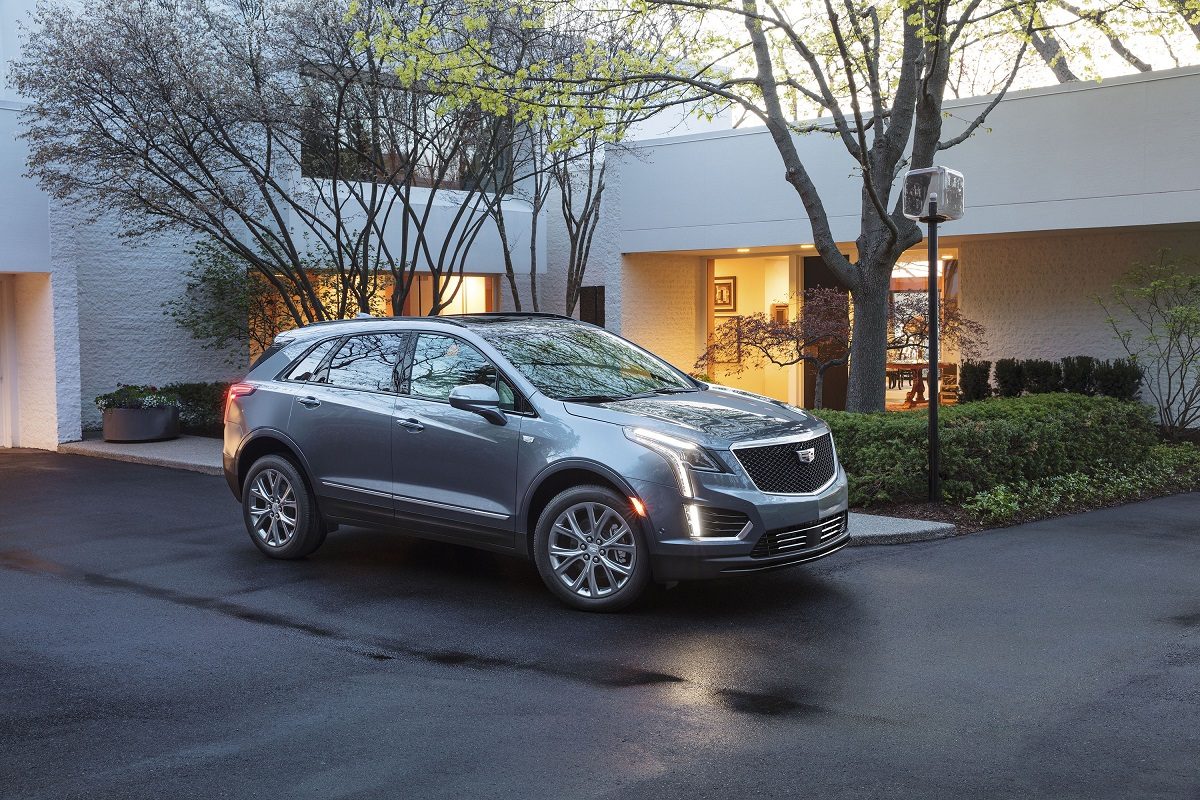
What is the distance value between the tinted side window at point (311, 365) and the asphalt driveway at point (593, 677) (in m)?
1.42

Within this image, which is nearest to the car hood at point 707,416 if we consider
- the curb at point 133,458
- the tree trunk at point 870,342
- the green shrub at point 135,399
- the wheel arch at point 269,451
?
the wheel arch at point 269,451

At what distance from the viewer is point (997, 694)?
5.78 metres

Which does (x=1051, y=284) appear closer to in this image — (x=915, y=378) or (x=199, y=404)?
(x=915, y=378)

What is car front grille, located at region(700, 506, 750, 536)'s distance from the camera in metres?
7.14

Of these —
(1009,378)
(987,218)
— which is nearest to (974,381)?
(1009,378)

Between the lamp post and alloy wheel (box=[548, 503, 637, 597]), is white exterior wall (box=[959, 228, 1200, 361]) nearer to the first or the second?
the lamp post

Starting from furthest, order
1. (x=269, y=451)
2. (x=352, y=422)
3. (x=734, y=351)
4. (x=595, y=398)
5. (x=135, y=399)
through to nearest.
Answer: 1. (x=734, y=351)
2. (x=135, y=399)
3. (x=269, y=451)
4. (x=352, y=422)
5. (x=595, y=398)

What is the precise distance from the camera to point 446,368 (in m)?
8.34

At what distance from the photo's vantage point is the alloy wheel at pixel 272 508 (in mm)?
9031

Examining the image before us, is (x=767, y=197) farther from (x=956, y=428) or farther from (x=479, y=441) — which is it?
(x=479, y=441)

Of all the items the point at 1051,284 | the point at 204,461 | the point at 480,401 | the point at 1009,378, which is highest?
the point at 1051,284

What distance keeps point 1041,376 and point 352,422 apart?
12.1 m

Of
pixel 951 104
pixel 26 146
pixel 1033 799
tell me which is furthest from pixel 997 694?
pixel 26 146

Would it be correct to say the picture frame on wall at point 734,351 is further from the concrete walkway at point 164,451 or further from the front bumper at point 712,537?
the front bumper at point 712,537
